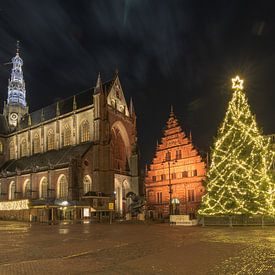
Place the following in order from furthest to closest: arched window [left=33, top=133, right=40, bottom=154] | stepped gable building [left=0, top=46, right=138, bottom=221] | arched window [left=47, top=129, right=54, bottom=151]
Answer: arched window [left=33, top=133, right=40, bottom=154] < arched window [left=47, top=129, right=54, bottom=151] < stepped gable building [left=0, top=46, right=138, bottom=221]

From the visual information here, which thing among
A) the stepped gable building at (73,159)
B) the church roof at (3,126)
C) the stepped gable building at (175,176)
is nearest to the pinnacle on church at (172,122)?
the stepped gable building at (175,176)

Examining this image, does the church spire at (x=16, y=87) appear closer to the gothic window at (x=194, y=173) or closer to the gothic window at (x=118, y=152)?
the gothic window at (x=118, y=152)

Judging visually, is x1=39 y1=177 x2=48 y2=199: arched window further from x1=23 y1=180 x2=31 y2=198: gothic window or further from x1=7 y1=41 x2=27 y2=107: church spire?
x1=7 y1=41 x2=27 y2=107: church spire

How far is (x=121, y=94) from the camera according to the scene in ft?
233

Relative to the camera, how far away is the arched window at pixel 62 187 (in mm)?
60000

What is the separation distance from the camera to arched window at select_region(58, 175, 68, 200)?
197 feet

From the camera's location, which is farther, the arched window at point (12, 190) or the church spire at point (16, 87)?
the church spire at point (16, 87)

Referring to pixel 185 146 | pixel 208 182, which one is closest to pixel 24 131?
pixel 185 146

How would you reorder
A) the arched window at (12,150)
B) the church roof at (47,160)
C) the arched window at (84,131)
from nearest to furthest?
the church roof at (47,160), the arched window at (84,131), the arched window at (12,150)

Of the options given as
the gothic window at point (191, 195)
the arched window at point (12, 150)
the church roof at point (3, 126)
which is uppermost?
the church roof at point (3, 126)

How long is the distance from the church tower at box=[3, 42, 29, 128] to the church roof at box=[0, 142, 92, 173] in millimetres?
14312

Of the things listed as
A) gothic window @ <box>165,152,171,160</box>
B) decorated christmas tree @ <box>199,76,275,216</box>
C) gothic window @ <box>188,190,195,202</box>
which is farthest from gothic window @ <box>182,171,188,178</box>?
decorated christmas tree @ <box>199,76,275,216</box>

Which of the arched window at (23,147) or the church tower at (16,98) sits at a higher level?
the church tower at (16,98)

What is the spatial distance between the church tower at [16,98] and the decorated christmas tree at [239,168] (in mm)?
68518
